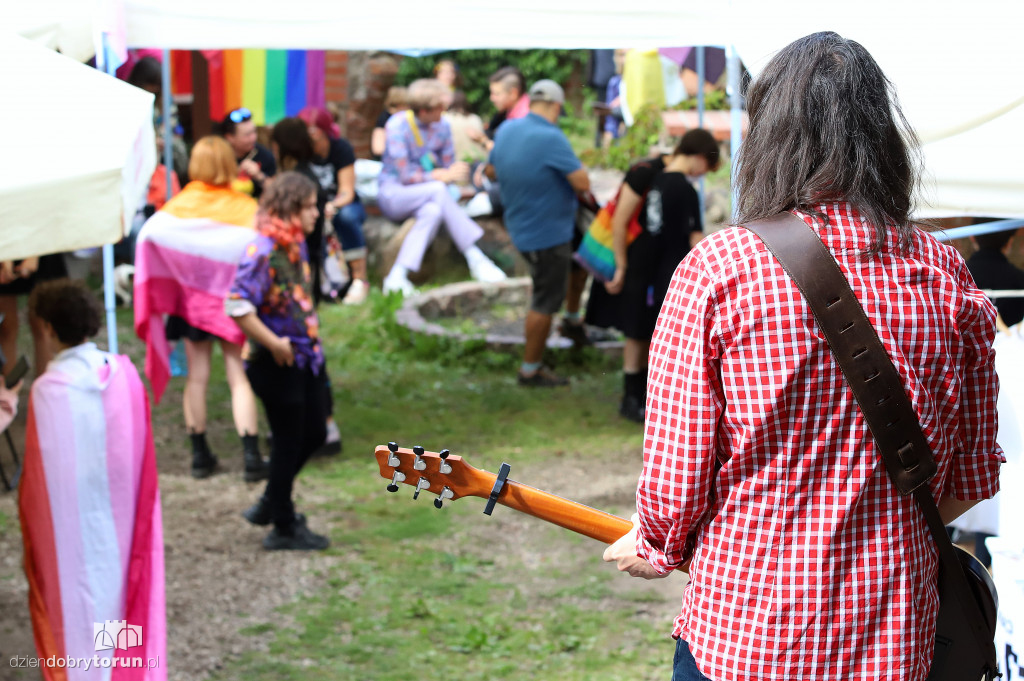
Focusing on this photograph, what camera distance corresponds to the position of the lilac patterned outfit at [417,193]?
9.65 meters

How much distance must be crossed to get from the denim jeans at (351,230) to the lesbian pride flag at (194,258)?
153 inches

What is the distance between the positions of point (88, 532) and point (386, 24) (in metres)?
2.06

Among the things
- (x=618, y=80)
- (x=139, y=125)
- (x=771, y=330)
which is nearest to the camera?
(x=771, y=330)

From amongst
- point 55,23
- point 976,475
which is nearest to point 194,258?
point 55,23

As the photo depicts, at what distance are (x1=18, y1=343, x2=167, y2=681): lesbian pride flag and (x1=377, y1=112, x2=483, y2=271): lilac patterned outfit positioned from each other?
647 centimetres

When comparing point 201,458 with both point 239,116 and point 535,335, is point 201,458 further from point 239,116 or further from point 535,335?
point 239,116

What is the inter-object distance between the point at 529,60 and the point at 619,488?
942 cm

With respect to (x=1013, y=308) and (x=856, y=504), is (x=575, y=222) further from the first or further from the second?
(x=856, y=504)

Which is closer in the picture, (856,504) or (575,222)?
(856,504)

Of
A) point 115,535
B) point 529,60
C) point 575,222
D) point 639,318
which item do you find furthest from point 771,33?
point 529,60

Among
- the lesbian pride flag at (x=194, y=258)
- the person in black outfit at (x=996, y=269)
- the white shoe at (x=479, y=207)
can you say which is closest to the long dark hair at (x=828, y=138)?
the person in black outfit at (x=996, y=269)

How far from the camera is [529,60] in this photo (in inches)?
539

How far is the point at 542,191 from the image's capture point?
663cm

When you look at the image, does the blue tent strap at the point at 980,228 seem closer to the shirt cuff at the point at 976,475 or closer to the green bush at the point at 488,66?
the shirt cuff at the point at 976,475
